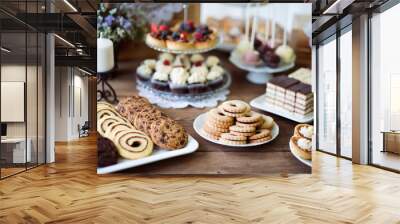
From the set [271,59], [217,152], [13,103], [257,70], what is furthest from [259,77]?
[13,103]

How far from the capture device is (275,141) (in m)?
5.61

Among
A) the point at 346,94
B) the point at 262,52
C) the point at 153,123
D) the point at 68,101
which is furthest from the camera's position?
the point at 68,101

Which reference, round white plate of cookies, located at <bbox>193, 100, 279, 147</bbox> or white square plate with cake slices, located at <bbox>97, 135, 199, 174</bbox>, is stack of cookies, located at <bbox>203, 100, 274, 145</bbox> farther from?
white square plate with cake slices, located at <bbox>97, 135, 199, 174</bbox>

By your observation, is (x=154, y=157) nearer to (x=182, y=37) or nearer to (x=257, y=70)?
(x=182, y=37)

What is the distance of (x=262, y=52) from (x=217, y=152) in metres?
1.56

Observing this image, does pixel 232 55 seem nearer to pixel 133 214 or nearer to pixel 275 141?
pixel 275 141

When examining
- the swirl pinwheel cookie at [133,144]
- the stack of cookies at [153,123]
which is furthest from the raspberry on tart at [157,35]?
the swirl pinwheel cookie at [133,144]

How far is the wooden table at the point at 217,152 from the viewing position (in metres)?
5.55

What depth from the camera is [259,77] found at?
5.61 m

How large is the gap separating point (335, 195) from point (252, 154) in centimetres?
139

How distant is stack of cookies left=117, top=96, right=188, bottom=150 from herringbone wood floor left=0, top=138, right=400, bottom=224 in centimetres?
55

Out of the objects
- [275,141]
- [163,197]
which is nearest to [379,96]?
[275,141]

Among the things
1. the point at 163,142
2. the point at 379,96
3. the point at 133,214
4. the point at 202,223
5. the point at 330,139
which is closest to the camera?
the point at 202,223

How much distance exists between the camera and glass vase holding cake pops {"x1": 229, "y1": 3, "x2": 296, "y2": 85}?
557cm
